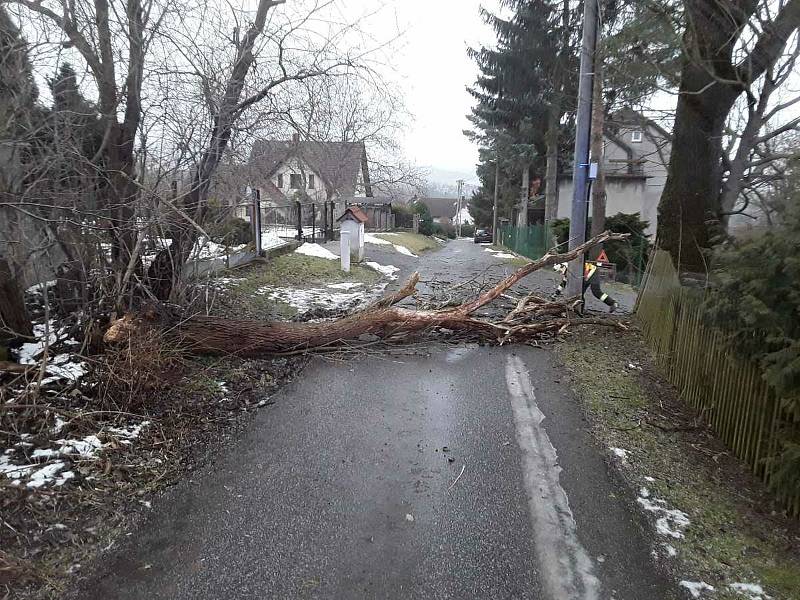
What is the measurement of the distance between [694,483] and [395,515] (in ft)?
7.44

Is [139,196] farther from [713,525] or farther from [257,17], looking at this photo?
[713,525]

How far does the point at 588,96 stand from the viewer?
1055 cm

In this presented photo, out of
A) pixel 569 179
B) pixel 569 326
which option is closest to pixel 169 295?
pixel 569 326

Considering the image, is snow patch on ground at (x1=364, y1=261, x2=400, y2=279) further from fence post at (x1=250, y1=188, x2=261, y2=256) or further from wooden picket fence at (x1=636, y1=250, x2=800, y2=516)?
wooden picket fence at (x1=636, y1=250, x2=800, y2=516)

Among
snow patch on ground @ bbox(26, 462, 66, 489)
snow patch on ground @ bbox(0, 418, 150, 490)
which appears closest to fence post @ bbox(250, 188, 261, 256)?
snow patch on ground @ bbox(0, 418, 150, 490)

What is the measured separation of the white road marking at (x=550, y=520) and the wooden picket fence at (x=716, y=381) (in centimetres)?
145

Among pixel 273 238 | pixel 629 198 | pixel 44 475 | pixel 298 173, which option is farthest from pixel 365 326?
pixel 298 173

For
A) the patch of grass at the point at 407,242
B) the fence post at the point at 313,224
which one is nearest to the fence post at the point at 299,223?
the fence post at the point at 313,224

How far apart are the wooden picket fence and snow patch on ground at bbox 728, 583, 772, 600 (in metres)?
0.91

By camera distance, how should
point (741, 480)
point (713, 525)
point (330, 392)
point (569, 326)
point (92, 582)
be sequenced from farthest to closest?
point (569, 326) < point (330, 392) < point (741, 480) < point (713, 525) < point (92, 582)

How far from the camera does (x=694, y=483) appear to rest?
4289 millimetres

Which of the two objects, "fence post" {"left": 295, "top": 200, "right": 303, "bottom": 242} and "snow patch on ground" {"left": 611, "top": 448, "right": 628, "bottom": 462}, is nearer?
"snow patch on ground" {"left": 611, "top": 448, "right": 628, "bottom": 462}

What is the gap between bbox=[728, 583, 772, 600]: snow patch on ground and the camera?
3016mm

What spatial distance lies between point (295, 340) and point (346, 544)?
13.8 feet
